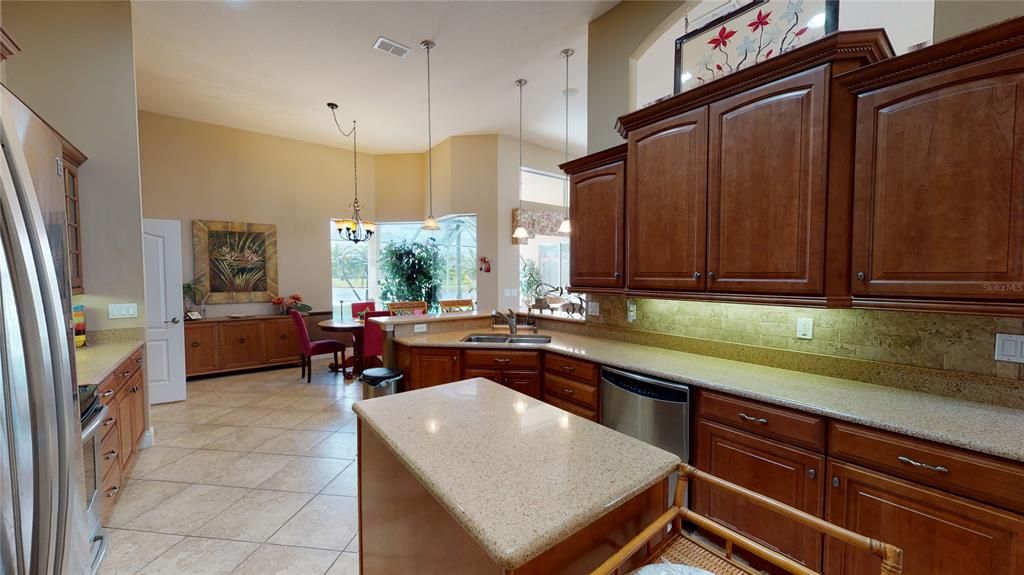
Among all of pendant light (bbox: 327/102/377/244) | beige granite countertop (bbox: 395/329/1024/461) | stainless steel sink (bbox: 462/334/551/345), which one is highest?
pendant light (bbox: 327/102/377/244)

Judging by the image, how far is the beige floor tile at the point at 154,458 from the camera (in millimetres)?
2822

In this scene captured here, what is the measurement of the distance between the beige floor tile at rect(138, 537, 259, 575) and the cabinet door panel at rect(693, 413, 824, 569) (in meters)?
2.39

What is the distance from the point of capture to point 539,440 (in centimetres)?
121

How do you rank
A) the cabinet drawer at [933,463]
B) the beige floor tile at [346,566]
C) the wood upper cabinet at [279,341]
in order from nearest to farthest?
1. the cabinet drawer at [933,463]
2. the beige floor tile at [346,566]
3. the wood upper cabinet at [279,341]

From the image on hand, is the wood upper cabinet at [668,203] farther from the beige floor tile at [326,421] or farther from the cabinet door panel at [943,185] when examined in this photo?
the beige floor tile at [326,421]

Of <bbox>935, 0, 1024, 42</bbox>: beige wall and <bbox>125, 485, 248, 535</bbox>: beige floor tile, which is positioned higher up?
<bbox>935, 0, 1024, 42</bbox>: beige wall

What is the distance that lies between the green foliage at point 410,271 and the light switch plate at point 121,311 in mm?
3627

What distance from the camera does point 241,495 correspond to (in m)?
2.51

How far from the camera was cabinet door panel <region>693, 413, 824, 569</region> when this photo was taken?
1643mm

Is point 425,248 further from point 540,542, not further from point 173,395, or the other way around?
point 540,542

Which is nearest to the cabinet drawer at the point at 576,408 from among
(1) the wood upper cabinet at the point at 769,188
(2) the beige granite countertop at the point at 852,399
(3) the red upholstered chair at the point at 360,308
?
(2) the beige granite countertop at the point at 852,399

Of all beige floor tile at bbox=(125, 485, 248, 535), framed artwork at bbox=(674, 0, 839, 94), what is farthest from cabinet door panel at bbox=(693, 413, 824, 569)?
beige floor tile at bbox=(125, 485, 248, 535)

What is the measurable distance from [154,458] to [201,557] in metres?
1.58

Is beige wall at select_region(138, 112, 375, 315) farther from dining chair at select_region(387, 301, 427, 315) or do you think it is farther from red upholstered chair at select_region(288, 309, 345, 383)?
dining chair at select_region(387, 301, 427, 315)
